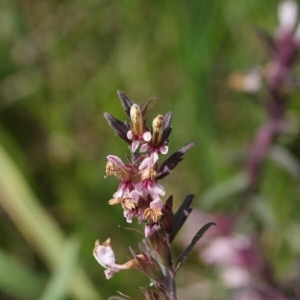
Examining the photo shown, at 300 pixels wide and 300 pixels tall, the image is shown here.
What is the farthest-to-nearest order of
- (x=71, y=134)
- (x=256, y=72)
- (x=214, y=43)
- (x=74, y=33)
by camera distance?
1. (x=74, y=33)
2. (x=71, y=134)
3. (x=214, y=43)
4. (x=256, y=72)

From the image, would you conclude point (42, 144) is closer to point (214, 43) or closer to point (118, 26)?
point (118, 26)

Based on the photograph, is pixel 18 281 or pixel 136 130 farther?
pixel 18 281

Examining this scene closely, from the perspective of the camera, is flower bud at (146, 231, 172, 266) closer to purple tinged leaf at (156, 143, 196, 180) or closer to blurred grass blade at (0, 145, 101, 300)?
purple tinged leaf at (156, 143, 196, 180)

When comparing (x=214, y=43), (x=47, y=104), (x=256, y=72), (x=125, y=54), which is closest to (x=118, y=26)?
(x=125, y=54)

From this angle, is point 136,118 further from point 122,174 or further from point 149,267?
point 149,267

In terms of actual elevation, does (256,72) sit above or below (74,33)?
below

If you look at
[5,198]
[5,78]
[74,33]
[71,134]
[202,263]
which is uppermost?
[74,33]

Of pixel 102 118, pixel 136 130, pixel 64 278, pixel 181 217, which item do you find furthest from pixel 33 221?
→ pixel 136 130
